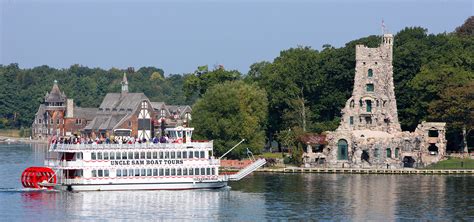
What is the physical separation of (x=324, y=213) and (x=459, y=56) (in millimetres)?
57500

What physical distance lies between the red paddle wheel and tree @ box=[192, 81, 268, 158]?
34.0 metres

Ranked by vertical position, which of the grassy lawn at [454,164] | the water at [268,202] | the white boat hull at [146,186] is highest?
the grassy lawn at [454,164]

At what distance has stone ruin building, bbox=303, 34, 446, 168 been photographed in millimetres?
136750

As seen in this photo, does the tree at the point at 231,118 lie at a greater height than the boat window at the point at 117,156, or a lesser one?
greater

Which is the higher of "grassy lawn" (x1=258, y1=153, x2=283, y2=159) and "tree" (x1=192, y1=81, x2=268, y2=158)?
"tree" (x1=192, y1=81, x2=268, y2=158)

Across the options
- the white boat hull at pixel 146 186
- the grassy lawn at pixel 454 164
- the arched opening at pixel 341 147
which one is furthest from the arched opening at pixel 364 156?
the white boat hull at pixel 146 186

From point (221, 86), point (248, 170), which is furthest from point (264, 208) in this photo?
point (221, 86)

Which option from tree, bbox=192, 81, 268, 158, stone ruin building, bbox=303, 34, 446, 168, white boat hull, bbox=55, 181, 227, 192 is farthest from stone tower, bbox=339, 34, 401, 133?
white boat hull, bbox=55, 181, 227, 192

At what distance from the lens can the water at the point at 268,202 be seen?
93.8 metres

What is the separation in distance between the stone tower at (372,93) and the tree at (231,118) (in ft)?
33.7

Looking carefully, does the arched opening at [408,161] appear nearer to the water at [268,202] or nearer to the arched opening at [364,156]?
the arched opening at [364,156]

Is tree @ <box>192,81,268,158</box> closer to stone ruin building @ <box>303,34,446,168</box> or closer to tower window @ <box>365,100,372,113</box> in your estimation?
stone ruin building @ <box>303,34,446,168</box>

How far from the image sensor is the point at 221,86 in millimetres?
144500

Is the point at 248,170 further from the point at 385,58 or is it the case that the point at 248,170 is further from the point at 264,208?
the point at 385,58
